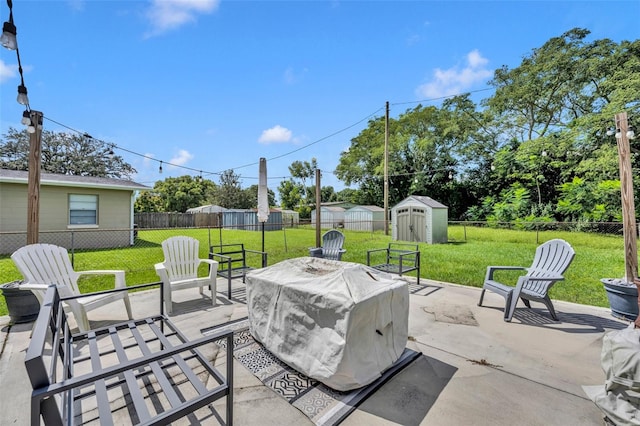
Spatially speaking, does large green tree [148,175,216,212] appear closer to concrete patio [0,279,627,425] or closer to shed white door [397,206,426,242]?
shed white door [397,206,426,242]

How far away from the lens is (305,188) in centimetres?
3522

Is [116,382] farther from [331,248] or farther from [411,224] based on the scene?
[411,224]

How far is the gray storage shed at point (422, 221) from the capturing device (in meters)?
11.4

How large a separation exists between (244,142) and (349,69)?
33.0 feet

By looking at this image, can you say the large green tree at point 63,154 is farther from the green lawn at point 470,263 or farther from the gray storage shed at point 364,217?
the gray storage shed at point 364,217

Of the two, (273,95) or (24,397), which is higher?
(273,95)

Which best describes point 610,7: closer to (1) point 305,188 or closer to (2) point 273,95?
(2) point 273,95

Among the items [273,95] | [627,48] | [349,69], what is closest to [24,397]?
[349,69]

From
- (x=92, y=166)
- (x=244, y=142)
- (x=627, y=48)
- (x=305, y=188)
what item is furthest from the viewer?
(x=305, y=188)

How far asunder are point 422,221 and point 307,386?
10589 mm

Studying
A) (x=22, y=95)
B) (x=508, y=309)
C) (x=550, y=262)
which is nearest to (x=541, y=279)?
(x=508, y=309)

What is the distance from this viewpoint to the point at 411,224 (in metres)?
12.0

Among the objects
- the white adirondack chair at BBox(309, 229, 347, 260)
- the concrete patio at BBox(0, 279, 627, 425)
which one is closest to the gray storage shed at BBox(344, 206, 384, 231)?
the white adirondack chair at BBox(309, 229, 347, 260)

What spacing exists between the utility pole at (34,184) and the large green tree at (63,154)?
18525mm
